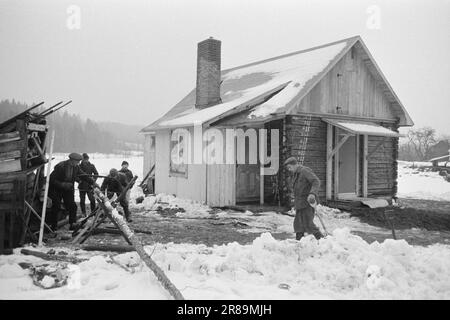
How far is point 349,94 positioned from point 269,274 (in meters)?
10.3

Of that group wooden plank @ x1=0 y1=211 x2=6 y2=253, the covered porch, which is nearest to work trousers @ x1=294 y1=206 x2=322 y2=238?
wooden plank @ x1=0 y1=211 x2=6 y2=253

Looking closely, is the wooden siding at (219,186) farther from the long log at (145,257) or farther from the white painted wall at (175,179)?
the long log at (145,257)

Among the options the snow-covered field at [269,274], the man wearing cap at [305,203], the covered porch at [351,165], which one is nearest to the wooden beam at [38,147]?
the snow-covered field at [269,274]

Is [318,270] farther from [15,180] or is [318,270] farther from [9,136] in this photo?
[9,136]

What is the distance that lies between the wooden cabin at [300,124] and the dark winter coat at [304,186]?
14.8 feet

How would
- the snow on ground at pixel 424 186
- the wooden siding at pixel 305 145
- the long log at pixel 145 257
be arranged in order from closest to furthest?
the long log at pixel 145 257, the wooden siding at pixel 305 145, the snow on ground at pixel 424 186

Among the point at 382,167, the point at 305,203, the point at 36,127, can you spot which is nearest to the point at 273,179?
the point at 382,167

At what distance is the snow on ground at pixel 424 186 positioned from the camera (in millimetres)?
18612

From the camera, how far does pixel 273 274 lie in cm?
525
